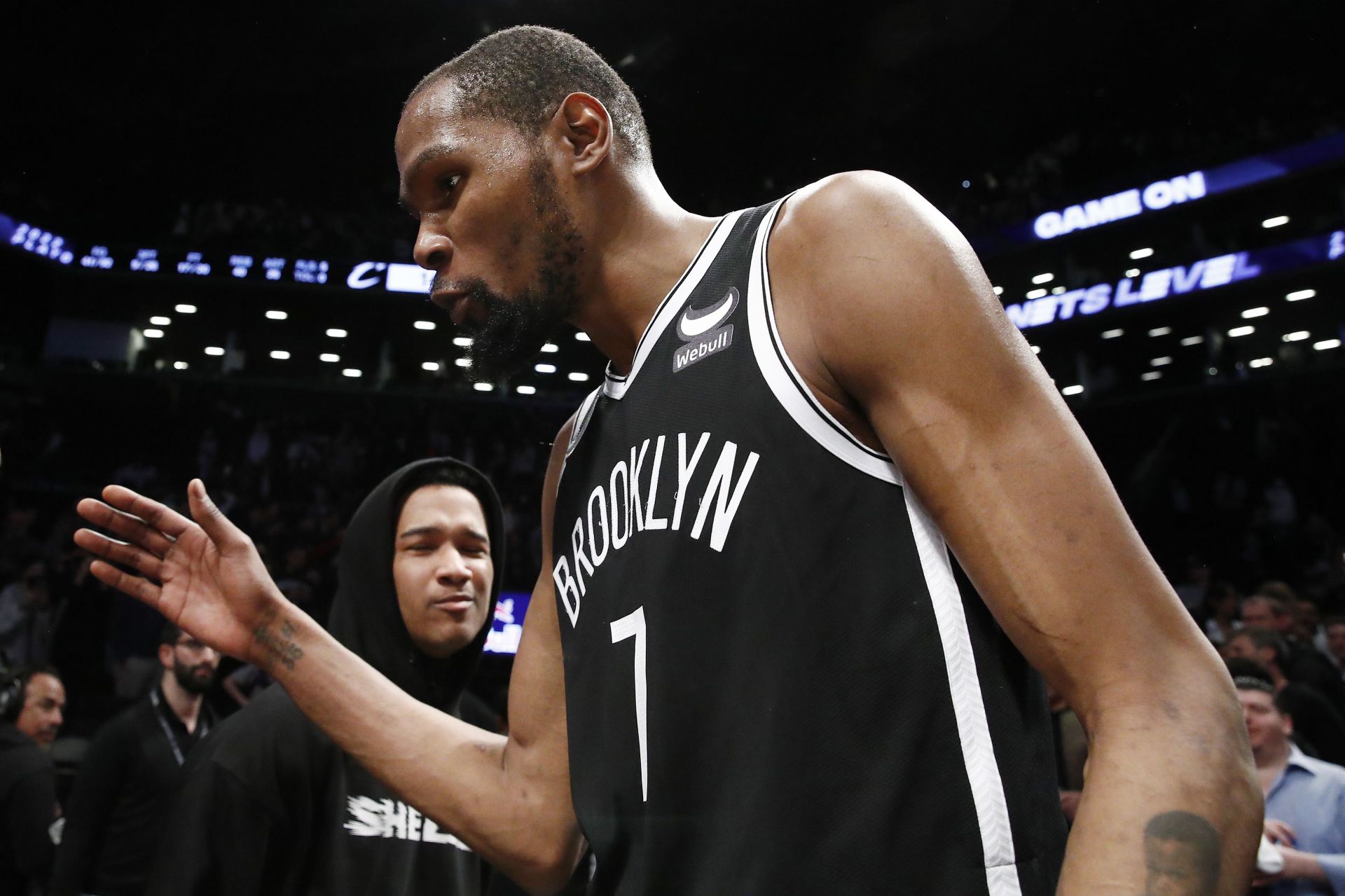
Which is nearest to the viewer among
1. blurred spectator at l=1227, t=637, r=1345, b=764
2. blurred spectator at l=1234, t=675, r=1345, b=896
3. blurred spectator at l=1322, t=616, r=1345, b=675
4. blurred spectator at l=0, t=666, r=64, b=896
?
blurred spectator at l=1234, t=675, r=1345, b=896

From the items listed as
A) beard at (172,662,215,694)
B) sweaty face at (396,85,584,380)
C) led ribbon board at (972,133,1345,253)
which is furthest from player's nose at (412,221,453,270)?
led ribbon board at (972,133,1345,253)

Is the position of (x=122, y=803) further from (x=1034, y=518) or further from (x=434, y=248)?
(x=1034, y=518)

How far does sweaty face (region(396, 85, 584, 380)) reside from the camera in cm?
146

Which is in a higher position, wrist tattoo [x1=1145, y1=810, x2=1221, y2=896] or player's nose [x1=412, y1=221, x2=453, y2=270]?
player's nose [x1=412, y1=221, x2=453, y2=270]

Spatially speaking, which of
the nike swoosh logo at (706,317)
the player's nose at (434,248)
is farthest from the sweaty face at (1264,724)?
the player's nose at (434,248)

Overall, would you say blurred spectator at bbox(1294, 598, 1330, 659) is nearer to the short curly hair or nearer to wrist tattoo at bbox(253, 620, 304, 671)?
the short curly hair

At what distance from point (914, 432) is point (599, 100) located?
81 cm

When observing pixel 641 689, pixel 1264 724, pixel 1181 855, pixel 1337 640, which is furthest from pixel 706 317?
pixel 1337 640

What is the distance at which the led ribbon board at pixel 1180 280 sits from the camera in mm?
14945

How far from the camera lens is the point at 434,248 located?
1494mm

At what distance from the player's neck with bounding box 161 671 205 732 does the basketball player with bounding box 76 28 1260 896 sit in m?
4.14

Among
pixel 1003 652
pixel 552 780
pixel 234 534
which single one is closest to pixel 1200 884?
pixel 1003 652

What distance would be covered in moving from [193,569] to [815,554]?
1.10 m

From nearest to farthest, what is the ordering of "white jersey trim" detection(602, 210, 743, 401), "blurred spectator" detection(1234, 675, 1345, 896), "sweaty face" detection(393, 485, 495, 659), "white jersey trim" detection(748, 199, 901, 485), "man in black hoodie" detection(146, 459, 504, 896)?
"white jersey trim" detection(748, 199, 901, 485), "white jersey trim" detection(602, 210, 743, 401), "man in black hoodie" detection(146, 459, 504, 896), "sweaty face" detection(393, 485, 495, 659), "blurred spectator" detection(1234, 675, 1345, 896)
